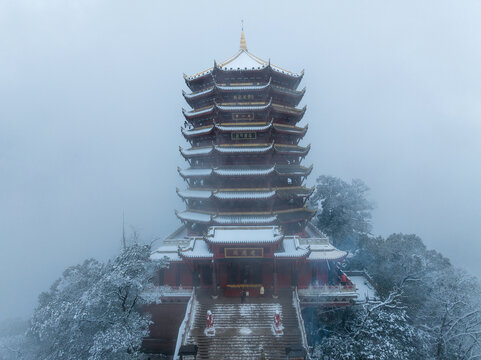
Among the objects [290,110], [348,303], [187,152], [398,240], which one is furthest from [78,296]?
[398,240]

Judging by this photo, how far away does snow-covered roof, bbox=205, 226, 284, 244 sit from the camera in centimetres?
1614

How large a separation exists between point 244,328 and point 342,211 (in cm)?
1833

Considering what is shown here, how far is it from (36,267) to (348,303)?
93.9 m

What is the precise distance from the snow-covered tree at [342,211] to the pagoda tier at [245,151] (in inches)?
345

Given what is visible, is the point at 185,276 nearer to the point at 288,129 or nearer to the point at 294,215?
the point at 294,215

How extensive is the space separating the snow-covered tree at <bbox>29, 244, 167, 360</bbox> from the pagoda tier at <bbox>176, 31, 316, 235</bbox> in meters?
6.76

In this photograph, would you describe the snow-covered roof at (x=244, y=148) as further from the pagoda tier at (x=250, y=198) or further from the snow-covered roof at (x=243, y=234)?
the snow-covered roof at (x=243, y=234)

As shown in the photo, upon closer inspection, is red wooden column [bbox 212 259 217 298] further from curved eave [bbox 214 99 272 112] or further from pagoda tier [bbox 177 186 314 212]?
curved eave [bbox 214 99 272 112]

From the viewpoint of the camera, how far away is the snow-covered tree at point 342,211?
27.5 m

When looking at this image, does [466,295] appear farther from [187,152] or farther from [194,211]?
[187,152]

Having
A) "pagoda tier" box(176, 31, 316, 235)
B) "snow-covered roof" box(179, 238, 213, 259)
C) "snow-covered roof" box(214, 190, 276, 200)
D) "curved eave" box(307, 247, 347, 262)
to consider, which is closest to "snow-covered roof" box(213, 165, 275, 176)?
"pagoda tier" box(176, 31, 316, 235)

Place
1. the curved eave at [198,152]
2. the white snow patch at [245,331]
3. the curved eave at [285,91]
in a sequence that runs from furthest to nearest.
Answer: the curved eave at [285,91], the curved eave at [198,152], the white snow patch at [245,331]

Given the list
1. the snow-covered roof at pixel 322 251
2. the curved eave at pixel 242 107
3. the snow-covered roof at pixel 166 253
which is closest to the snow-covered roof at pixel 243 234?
the snow-covered roof at pixel 322 251

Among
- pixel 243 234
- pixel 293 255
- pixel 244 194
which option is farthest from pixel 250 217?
pixel 293 255
